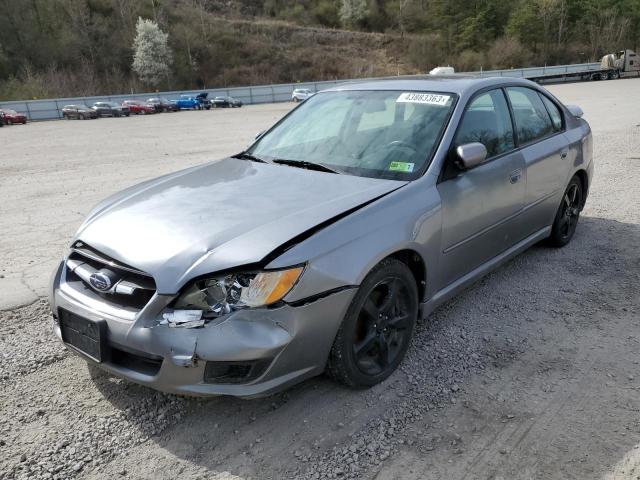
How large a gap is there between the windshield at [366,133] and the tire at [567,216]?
204cm

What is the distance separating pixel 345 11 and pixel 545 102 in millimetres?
93325

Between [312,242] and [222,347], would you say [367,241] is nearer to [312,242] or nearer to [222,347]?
[312,242]

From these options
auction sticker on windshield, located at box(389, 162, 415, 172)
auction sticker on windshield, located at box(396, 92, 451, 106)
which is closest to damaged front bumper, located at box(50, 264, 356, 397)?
auction sticker on windshield, located at box(389, 162, 415, 172)

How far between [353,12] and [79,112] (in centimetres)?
6514

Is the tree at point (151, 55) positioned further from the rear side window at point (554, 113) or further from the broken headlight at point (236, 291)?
the broken headlight at point (236, 291)

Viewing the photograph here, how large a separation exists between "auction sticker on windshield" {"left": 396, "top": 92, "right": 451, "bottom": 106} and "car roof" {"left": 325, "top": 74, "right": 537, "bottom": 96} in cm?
7

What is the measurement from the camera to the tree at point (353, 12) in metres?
89.8

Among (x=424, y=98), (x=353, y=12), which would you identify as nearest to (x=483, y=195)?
(x=424, y=98)

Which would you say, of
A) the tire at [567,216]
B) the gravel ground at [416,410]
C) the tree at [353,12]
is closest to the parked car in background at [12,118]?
the gravel ground at [416,410]

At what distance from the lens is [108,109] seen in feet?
121

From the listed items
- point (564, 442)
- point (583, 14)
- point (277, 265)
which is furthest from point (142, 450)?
point (583, 14)

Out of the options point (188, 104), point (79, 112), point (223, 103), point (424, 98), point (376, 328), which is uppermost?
point (424, 98)

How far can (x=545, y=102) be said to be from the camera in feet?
16.0

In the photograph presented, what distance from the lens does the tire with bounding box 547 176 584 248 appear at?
16.5 feet
